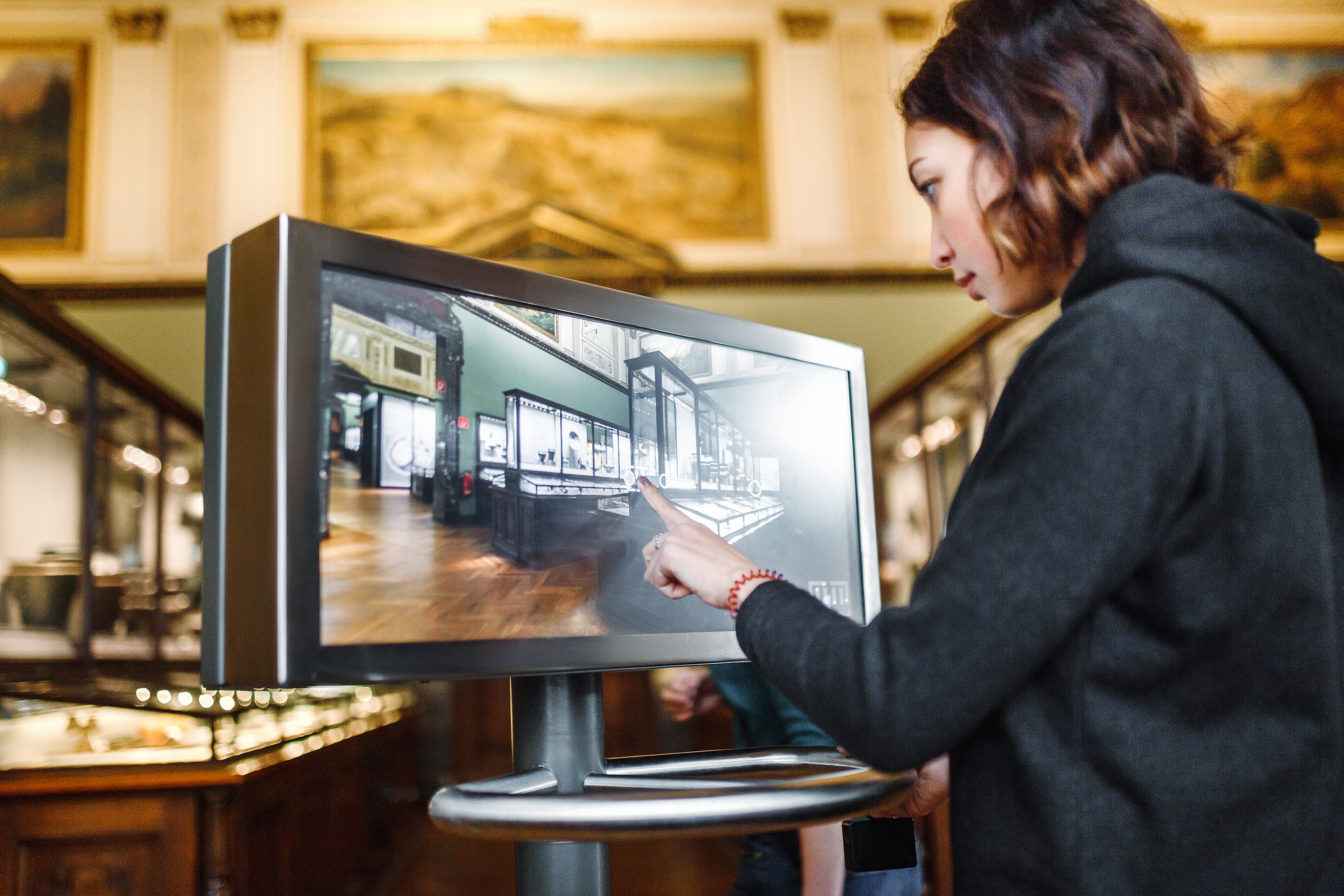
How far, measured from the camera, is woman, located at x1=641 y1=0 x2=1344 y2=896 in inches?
31.5

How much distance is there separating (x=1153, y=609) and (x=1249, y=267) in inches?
11.9

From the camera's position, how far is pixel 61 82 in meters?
8.37

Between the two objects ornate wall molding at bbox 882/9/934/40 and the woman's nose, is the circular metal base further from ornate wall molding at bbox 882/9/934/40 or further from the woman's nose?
ornate wall molding at bbox 882/9/934/40

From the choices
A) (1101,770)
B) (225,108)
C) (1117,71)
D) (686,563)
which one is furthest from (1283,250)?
(225,108)

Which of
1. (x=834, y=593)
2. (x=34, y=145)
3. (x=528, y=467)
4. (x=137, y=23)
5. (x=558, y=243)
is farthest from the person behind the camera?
(x=137, y=23)

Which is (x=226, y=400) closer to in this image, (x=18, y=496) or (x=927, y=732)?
(x=927, y=732)

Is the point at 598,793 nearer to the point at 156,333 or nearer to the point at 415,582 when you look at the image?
the point at 415,582

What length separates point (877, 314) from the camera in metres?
8.80

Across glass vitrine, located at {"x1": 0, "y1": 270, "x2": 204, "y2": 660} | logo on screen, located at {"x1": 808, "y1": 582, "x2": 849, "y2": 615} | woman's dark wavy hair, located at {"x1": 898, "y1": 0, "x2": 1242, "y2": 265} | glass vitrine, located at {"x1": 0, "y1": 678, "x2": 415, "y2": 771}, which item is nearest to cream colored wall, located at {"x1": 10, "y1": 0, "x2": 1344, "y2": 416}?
glass vitrine, located at {"x1": 0, "y1": 270, "x2": 204, "y2": 660}

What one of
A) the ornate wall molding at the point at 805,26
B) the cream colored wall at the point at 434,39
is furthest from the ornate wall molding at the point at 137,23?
the ornate wall molding at the point at 805,26

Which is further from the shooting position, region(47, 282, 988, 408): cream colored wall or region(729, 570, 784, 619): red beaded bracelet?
region(47, 282, 988, 408): cream colored wall

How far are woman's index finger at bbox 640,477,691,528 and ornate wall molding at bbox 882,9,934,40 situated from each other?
29.1 feet

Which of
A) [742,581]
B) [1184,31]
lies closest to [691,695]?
[742,581]

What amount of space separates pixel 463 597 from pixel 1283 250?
2.68 feet
